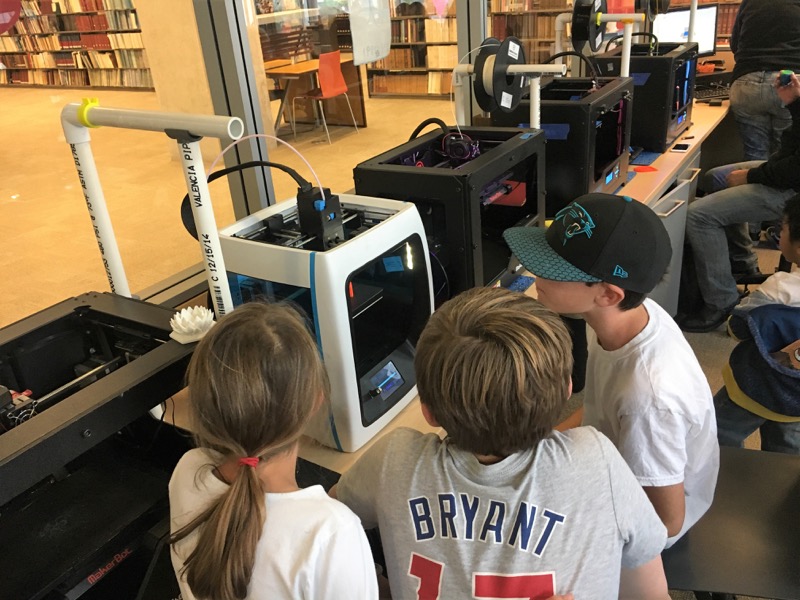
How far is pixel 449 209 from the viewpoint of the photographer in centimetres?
131

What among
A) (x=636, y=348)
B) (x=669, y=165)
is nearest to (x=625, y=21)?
(x=669, y=165)

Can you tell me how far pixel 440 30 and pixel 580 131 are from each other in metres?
1.58

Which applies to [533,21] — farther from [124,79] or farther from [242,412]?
[242,412]

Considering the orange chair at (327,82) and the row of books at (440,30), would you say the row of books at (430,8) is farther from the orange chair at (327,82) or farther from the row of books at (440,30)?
the orange chair at (327,82)

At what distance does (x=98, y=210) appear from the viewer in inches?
44.4

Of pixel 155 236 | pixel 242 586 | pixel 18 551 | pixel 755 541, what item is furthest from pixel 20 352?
pixel 755 541

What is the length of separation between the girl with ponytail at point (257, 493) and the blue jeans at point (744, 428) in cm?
124

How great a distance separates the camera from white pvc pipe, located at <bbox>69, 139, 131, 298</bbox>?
43.2 inches

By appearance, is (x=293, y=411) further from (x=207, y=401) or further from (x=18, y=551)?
(x=18, y=551)

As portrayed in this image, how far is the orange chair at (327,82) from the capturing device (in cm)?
236

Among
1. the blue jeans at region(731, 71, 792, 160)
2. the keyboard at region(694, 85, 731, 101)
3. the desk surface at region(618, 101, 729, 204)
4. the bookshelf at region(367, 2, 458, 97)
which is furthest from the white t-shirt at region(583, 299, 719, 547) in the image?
the keyboard at region(694, 85, 731, 101)

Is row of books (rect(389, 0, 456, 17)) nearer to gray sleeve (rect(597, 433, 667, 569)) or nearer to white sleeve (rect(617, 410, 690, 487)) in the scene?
white sleeve (rect(617, 410, 690, 487))

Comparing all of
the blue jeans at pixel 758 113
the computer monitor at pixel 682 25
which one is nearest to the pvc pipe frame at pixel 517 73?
the blue jeans at pixel 758 113

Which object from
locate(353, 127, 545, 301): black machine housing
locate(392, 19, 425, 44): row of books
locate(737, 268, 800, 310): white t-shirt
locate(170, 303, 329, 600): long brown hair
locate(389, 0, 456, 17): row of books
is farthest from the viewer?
locate(389, 0, 456, 17): row of books
